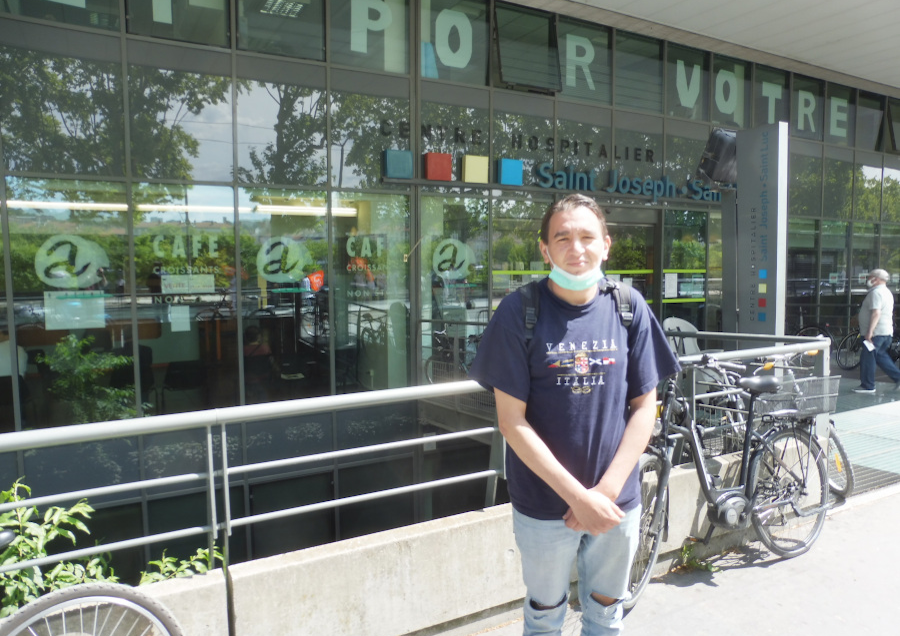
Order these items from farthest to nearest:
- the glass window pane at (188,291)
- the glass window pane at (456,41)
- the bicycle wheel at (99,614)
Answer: the glass window pane at (456,41), the glass window pane at (188,291), the bicycle wheel at (99,614)

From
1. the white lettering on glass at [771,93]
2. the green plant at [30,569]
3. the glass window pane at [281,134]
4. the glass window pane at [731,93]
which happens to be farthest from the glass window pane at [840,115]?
the green plant at [30,569]

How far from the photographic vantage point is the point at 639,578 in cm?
379

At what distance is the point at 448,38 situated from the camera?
952cm

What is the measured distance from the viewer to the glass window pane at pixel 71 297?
6988 millimetres

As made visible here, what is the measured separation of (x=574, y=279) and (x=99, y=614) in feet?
7.18

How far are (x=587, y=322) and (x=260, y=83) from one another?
711cm

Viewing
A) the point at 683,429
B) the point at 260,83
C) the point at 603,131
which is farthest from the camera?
the point at 603,131

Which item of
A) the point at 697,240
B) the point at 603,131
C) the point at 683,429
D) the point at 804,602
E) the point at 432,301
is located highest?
the point at 603,131

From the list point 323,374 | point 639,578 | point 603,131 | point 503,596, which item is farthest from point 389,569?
point 603,131

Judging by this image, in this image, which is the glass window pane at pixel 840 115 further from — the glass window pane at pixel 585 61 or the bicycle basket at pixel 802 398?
the bicycle basket at pixel 802 398

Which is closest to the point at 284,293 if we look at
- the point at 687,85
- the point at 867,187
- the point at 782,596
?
the point at 782,596

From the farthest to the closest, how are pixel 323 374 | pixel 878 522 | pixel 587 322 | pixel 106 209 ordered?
pixel 323 374
pixel 106 209
pixel 878 522
pixel 587 322

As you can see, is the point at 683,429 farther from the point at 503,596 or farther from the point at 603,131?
the point at 603,131

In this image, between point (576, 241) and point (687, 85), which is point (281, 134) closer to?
point (576, 241)
